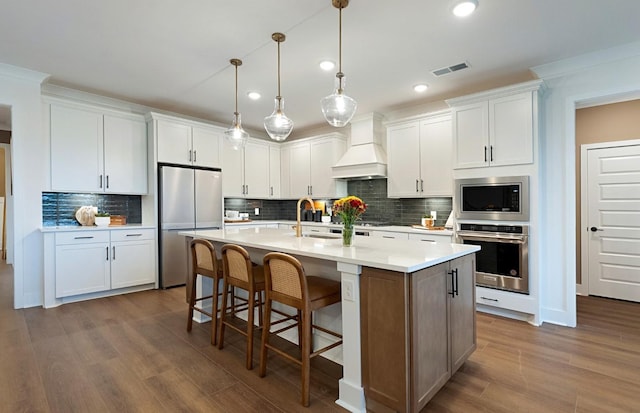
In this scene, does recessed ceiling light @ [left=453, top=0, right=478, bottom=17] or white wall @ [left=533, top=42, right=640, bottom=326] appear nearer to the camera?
recessed ceiling light @ [left=453, top=0, right=478, bottom=17]

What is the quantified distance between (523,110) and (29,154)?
5.59 m

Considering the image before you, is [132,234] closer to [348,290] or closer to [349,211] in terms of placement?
[349,211]

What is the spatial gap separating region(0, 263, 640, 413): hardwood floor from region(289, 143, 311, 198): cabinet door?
332 cm

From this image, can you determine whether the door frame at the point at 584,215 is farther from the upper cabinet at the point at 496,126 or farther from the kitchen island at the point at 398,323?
the kitchen island at the point at 398,323

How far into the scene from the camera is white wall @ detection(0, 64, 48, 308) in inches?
145

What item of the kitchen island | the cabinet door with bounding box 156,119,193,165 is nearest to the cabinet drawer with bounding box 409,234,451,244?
the kitchen island

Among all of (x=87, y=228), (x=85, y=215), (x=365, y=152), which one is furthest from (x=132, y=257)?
(x=365, y=152)

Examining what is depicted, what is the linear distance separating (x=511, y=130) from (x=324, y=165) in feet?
9.88

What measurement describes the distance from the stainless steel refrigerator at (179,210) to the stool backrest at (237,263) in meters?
2.08

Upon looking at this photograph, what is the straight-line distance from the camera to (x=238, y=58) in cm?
336

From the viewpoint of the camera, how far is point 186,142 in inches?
196

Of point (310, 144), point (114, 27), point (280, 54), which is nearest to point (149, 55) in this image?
point (114, 27)

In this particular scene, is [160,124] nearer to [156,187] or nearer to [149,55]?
[156,187]

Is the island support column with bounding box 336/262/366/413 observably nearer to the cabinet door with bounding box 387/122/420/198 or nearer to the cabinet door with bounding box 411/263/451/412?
the cabinet door with bounding box 411/263/451/412
